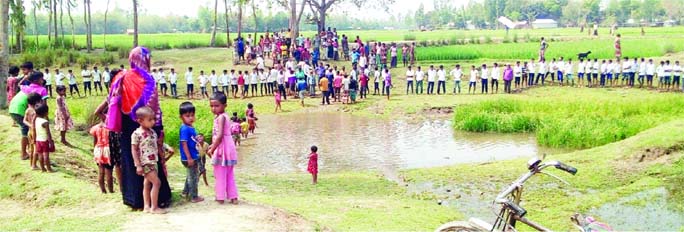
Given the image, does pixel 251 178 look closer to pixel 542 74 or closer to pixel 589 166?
pixel 589 166

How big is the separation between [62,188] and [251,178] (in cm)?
353

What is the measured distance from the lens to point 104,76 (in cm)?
2312

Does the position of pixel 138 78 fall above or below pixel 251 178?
A: above

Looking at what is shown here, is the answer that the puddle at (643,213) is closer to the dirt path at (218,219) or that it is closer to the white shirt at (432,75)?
the dirt path at (218,219)

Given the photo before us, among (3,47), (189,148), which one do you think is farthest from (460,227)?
(3,47)

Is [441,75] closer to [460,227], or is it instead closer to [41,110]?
[41,110]

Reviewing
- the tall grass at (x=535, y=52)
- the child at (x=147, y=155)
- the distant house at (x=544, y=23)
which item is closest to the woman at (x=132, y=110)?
the child at (x=147, y=155)

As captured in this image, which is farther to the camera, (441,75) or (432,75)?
(432,75)

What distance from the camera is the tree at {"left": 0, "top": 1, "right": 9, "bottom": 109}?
1472cm

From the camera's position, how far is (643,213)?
29.7ft

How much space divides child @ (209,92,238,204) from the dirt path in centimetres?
16

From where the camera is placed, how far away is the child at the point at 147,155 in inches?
260

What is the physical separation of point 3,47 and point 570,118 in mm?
13504

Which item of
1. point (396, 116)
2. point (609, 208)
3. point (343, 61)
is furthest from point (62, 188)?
point (343, 61)
